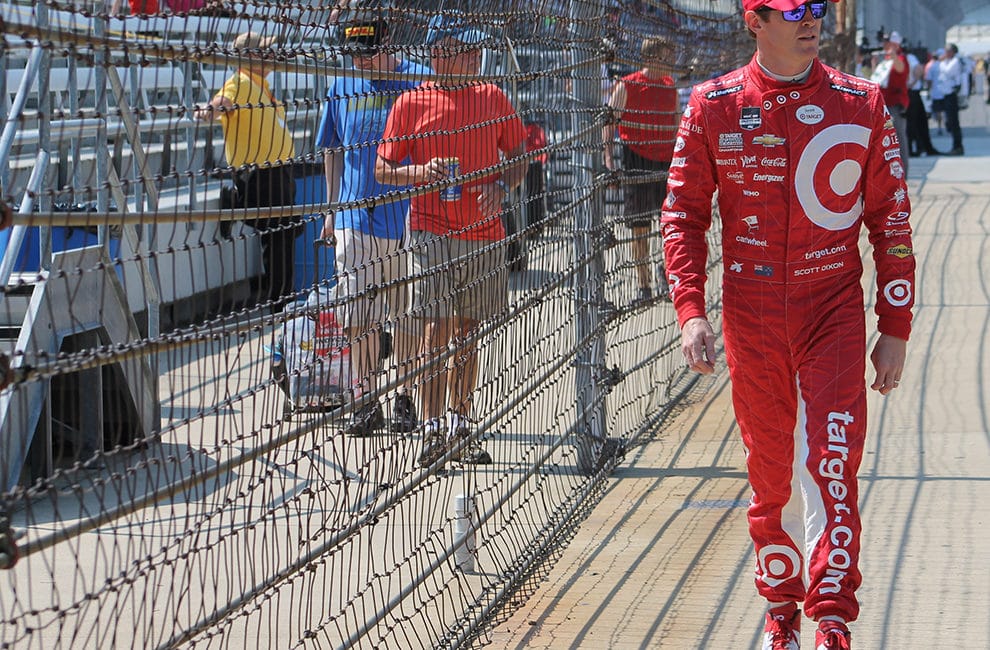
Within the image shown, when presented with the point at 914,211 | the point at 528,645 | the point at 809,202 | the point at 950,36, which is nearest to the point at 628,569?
the point at 528,645

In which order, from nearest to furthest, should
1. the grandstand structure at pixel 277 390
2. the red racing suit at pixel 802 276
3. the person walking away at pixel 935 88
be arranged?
the grandstand structure at pixel 277 390 < the red racing suit at pixel 802 276 < the person walking away at pixel 935 88

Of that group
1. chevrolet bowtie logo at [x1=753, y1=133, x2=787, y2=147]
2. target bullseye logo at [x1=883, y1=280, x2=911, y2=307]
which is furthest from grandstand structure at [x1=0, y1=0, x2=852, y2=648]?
target bullseye logo at [x1=883, y1=280, x2=911, y2=307]

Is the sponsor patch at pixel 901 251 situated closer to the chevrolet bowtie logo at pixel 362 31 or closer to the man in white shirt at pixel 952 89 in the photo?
the chevrolet bowtie logo at pixel 362 31

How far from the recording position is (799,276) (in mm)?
3891

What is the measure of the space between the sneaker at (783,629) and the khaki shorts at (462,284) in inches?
50.0

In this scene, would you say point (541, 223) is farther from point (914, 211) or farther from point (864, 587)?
point (914, 211)

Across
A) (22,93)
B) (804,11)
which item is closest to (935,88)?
(804,11)

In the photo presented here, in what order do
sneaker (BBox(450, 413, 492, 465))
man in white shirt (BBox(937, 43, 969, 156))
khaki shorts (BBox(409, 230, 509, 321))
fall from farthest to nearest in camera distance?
man in white shirt (BBox(937, 43, 969, 156))
sneaker (BBox(450, 413, 492, 465))
khaki shorts (BBox(409, 230, 509, 321))

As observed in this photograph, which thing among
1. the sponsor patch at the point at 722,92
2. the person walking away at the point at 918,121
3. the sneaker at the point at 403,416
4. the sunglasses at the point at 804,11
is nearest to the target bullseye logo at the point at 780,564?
the sneaker at the point at 403,416

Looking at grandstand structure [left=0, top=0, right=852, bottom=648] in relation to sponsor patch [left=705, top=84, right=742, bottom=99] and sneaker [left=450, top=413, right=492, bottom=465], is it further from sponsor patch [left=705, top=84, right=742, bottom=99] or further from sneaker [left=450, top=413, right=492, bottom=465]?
sponsor patch [left=705, top=84, right=742, bottom=99]

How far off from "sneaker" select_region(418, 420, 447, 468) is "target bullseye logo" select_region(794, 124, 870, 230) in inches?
49.5

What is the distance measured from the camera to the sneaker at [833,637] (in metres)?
3.74

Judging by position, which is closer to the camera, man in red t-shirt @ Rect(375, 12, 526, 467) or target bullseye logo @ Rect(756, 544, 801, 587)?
target bullseye logo @ Rect(756, 544, 801, 587)

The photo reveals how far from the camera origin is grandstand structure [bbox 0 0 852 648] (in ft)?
9.55
